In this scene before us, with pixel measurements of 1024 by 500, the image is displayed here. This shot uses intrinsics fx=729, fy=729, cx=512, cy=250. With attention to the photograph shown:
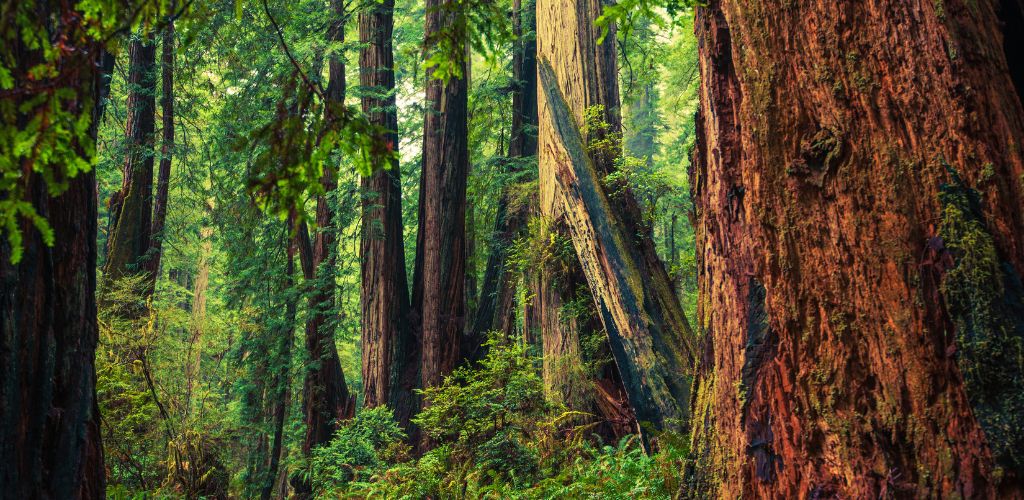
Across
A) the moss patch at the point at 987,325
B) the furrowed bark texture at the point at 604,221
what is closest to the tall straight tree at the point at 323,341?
the furrowed bark texture at the point at 604,221

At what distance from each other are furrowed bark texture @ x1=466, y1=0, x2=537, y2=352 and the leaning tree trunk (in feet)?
25.8

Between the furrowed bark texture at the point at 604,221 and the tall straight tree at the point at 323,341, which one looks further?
the tall straight tree at the point at 323,341

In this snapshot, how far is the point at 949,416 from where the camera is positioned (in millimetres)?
2504

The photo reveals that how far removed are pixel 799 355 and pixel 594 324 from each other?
5627 mm

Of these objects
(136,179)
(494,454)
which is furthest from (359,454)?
(136,179)

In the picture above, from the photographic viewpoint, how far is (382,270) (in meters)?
11.0

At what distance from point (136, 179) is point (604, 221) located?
26.1ft

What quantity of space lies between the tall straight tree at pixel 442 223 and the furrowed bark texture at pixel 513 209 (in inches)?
27.4

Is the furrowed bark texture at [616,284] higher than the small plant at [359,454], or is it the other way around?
the furrowed bark texture at [616,284]

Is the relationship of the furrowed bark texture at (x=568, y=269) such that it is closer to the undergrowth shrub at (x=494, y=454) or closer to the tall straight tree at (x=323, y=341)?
the undergrowth shrub at (x=494, y=454)

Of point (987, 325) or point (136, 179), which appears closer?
point (987, 325)

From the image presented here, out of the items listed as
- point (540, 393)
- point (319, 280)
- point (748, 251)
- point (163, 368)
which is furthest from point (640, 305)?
point (163, 368)

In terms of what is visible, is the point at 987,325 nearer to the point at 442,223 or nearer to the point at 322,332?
the point at 442,223

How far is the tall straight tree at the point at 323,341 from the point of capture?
459 inches
